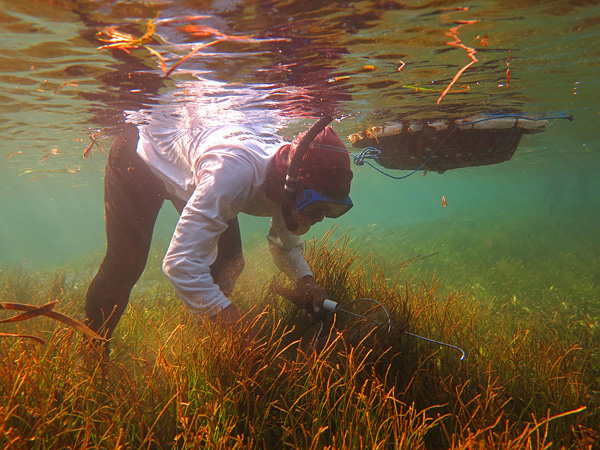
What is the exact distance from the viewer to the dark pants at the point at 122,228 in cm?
361

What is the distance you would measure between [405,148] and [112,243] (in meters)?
6.05

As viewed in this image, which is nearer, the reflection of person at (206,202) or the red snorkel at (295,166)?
the reflection of person at (206,202)

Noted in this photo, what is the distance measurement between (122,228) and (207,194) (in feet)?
5.45

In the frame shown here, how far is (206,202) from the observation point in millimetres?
2707

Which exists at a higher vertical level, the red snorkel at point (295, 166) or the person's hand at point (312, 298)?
the red snorkel at point (295, 166)

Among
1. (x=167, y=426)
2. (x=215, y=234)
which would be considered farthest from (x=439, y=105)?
(x=167, y=426)

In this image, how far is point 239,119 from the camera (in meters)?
8.88

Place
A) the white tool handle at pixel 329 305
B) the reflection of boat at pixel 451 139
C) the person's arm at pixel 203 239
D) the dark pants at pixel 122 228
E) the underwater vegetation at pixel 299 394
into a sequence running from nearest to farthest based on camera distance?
Result: the underwater vegetation at pixel 299 394 < the person's arm at pixel 203 239 < the white tool handle at pixel 329 305 < the dark pants at pixel 122 228 < the reflection of boat at pixel 451 139

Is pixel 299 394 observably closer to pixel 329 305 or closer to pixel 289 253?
pixel 329 305

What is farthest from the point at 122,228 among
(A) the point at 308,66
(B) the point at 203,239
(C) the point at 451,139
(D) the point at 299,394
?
(C) the point at 451,139

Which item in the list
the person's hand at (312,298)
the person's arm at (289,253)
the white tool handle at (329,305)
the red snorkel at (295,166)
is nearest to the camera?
the red snorkel at (295,166)

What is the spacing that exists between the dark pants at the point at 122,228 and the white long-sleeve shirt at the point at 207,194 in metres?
0.19

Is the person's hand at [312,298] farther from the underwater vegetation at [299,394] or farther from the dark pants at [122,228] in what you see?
the dark pants at [122,228]

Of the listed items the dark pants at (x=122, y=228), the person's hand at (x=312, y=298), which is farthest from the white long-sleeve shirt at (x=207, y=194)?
the person's hand at (x=312, y=298)
